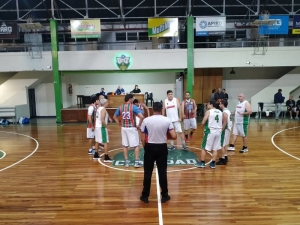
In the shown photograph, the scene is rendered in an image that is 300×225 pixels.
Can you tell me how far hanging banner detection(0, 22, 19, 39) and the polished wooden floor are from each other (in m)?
7.54

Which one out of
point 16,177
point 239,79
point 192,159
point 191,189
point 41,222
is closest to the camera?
point 41,222

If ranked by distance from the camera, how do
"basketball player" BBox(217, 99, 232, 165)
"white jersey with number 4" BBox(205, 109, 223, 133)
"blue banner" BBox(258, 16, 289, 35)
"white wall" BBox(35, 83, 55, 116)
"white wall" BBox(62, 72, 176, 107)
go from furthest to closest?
"white wall" BBox(62, 72, 176, 107) → "white wall" BBox(35, 83, 55, 116) → "blue banner" BBox(258, 16, 289, 35) → "basketball player" BBox(217, 99, 232, 165) → "white jersey with number 4" BBox(205, 109, 223, 133)

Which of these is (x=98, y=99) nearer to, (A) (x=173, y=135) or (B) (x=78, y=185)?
(B) (x=78, y=185)

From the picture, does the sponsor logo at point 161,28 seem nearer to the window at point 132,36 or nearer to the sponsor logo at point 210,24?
the sponsor logo at point 210,24

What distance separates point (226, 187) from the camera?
4629 mm

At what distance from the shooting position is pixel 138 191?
450cm

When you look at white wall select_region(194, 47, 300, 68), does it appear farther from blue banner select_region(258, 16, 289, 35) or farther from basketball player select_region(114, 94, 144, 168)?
basketball player select_region(114, 94, 144, 168)

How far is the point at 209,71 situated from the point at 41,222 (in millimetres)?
12666

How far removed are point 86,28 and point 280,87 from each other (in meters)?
11.0

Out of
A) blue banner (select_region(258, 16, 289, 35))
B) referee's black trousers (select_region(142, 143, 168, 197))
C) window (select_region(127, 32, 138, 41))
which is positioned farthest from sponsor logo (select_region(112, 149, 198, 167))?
window (select_region(127, 32, 138, 41))

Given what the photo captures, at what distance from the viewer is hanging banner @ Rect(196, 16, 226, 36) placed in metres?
12.1

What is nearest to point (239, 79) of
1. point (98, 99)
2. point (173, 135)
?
point (98, 99)

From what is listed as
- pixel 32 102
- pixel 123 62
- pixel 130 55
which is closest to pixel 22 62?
pixel 32 102

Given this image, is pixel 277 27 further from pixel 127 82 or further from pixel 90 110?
pixel 90 110
